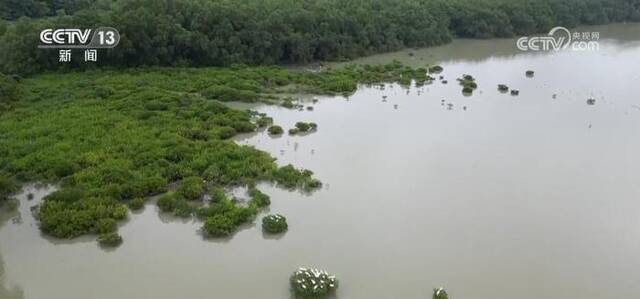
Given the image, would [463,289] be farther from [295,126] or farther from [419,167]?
[295,126]

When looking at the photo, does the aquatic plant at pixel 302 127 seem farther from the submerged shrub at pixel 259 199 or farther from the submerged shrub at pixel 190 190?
the submerged shrub at pixel 190 190

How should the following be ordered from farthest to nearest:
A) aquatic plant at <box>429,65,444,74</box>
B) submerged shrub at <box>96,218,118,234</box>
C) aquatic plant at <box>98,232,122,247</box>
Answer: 1. aquatic plant at <box>429,65,444,74</box>
2. submerged shrub at <box>96,218,118,234</box>
3. aquatic plant at <box>98,232,122,247</box>

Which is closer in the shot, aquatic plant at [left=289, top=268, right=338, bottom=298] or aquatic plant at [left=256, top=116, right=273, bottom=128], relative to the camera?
aquatic plant at [left=289, top=268, right=338, bottom=298]

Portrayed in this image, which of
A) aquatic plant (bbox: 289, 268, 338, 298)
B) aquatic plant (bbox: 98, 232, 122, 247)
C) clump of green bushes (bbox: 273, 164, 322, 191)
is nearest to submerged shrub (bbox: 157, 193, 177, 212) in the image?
aquatic plant (bbox: 98, 232, 122, 247)

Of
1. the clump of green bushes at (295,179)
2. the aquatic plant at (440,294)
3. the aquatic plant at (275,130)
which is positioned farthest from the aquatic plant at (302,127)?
the aquatic plant at (440,294)

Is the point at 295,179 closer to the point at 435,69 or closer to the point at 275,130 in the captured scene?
the point at 275,130

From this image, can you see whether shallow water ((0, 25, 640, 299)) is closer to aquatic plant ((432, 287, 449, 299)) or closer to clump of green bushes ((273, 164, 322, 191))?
aquatic plant ((432, 287, 449, 299))

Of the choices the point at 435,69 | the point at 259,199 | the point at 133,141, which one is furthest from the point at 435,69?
the point at 259,199

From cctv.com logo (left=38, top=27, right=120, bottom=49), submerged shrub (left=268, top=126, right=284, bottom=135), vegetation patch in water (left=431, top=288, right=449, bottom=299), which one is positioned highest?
cctv.com logo (left=38, top=27, right=120, bottom=49)

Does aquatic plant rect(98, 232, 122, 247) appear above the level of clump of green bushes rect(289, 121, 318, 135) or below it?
below
